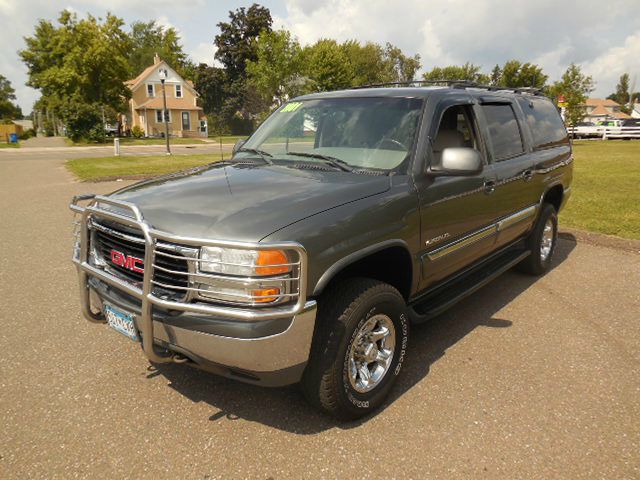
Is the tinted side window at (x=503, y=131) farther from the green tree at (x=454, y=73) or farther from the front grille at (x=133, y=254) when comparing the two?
the green tree at (x=454, y=73)

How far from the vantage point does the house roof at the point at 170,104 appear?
1984 inches

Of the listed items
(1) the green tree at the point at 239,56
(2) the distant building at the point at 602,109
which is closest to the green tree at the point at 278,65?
(1) the green tree at the point at 239,56

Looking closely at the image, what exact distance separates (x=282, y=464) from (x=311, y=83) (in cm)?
4341

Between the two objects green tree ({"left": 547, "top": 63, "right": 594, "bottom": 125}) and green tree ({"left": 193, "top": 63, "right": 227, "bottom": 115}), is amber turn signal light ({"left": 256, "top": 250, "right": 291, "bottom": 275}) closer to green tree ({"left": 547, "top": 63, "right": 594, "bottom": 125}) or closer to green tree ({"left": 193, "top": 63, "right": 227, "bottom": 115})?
green tree ({"left": 547, "top": 63, "right": 594, "bottom": 125})

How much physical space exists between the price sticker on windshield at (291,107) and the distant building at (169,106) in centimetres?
5027

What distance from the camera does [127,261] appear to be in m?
2.66

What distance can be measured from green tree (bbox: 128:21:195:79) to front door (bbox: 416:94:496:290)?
2854 inches

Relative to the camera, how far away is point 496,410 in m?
2.93

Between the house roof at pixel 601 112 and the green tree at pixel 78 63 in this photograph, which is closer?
the green tree at pixel 78 63

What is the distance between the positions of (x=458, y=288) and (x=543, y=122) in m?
2.63

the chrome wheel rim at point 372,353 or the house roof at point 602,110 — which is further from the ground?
the house roof at point 602,110

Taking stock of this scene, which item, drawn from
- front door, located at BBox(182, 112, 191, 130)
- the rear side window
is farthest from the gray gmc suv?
front door, located at BBox(182, 112, 191, 130)

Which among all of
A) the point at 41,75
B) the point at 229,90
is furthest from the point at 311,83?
the point at 41,75

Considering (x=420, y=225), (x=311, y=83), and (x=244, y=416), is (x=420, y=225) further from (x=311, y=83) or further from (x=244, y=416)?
(x=311, y=83)
